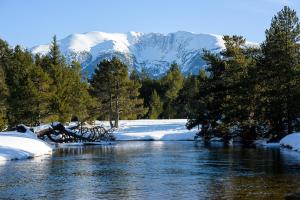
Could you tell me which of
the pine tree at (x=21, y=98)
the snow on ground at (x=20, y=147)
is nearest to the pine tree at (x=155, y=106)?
the pine tree at (x=21, y=98)

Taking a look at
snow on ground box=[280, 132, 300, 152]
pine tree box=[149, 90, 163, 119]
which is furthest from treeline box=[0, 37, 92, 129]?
pine tree box=[149, 90, 163, 119]

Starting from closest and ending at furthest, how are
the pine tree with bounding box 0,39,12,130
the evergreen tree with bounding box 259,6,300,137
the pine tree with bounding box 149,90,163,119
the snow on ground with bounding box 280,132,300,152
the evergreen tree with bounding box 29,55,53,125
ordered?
the snow on ground with bounding box 280,132,300,152
the evergreen tree with bounding box 259,6,300,137
the pine tree with bounding box 0,39,12,130
the evergreen tree with bounding box 29,55,53,125
the pine tree with bounding box 149,90,163,119

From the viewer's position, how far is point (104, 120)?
92.6 metres

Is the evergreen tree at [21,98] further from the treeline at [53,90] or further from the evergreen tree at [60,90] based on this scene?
the evergreen tree at [60,90]

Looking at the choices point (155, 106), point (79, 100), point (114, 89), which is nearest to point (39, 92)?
point (79, 100)

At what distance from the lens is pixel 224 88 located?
6375 cm

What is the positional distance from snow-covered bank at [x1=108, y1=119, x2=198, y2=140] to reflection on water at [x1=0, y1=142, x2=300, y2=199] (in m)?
39.2

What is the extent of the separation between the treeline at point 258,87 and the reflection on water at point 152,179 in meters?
21.9

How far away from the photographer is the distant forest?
5394cm

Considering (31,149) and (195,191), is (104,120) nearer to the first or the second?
(31,149)

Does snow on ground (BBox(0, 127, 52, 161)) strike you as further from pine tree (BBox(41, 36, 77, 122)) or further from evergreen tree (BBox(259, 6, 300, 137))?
evergreen tree (BBox(259, 6, 300, 137))

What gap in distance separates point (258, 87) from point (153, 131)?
24259 millimetres

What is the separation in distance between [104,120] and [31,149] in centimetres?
5341

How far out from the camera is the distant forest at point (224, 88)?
53.9 m
